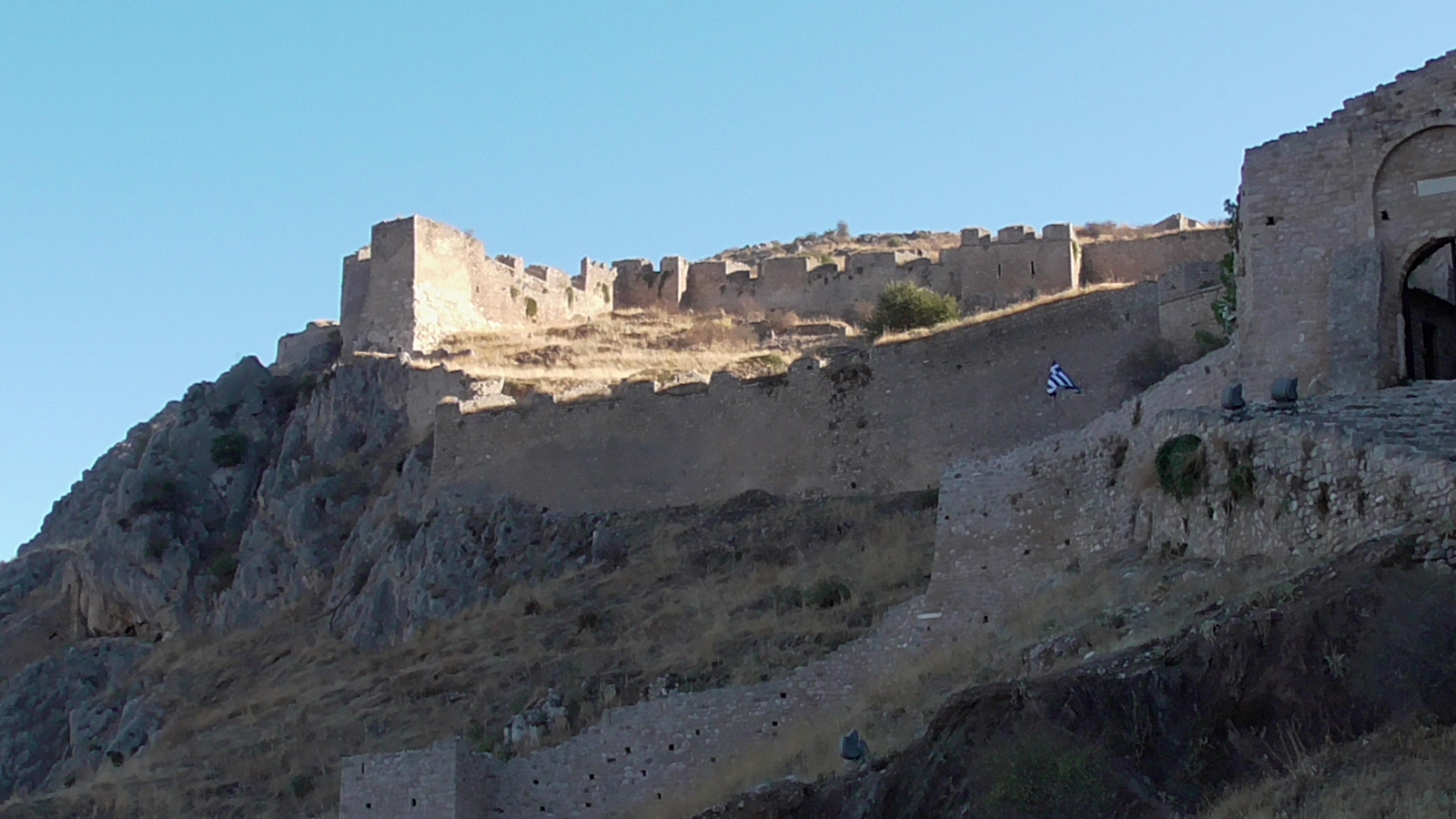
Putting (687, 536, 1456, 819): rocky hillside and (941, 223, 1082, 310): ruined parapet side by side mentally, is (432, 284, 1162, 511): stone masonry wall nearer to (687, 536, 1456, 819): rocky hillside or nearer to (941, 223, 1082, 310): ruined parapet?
(941, 223, 1082, 310): ruined parapet

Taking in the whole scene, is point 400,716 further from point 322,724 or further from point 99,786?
point 99,786

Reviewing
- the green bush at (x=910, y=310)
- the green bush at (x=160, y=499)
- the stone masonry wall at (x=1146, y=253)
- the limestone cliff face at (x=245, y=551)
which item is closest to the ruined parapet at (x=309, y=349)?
the limestone cliff face at (x=245, y=551)

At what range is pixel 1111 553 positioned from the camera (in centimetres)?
1905

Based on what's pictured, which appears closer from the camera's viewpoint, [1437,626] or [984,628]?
[1437,626]

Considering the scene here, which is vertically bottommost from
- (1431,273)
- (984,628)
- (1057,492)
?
(984,628)

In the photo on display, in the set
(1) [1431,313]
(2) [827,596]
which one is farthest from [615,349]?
(1) [1431,313]

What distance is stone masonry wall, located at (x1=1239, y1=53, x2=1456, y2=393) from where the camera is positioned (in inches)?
802

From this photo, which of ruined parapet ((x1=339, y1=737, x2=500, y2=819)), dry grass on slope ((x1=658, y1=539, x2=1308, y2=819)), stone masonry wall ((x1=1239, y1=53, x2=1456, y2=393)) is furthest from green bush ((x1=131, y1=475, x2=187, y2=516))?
stone masonry wall ((x1=1239, y1=53, x2=1456, y2=393))

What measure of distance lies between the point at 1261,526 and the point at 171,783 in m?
16.8

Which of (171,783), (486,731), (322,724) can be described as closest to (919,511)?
(486,731)

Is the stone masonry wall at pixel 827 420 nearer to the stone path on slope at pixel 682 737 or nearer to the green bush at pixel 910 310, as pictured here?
the green bush at pixel 910 310

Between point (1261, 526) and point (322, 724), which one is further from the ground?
point (1261, 526)

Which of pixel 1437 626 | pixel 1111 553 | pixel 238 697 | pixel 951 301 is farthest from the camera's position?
pixel 951 301

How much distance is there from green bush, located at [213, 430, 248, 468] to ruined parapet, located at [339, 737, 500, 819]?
64.1 feet
